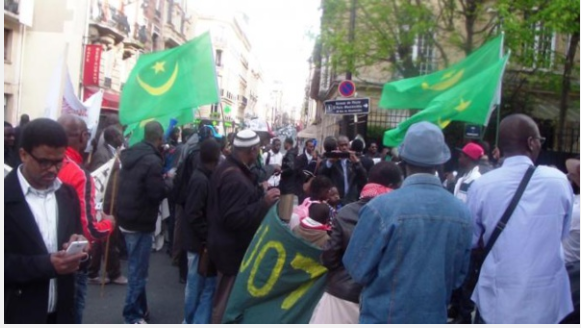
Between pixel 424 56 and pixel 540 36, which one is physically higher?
pixel 540 36

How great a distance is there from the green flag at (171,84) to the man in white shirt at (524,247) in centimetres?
404

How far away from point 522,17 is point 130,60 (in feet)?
78.1

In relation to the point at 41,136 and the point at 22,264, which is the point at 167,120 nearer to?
the point at 41,136

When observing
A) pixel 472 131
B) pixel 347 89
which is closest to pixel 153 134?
pixel 347 89

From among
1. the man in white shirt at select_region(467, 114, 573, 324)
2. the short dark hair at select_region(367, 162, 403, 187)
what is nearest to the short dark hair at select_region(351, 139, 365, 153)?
the short dark hair at select_region(367, 162, 403, 187)

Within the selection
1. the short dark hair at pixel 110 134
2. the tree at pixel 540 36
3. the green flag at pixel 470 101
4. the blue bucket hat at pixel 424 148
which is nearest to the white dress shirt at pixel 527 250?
the blue bucket hat at pixel 424 148

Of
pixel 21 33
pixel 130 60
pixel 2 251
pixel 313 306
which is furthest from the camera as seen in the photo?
pixel 130 60

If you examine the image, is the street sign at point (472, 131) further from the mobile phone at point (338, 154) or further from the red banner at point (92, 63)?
the red banner at point (92, 63)

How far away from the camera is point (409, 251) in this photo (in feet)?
10.2

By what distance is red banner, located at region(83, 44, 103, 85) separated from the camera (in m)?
28.8

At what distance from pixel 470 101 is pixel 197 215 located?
364 centimetres

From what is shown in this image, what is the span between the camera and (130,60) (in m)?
38.1

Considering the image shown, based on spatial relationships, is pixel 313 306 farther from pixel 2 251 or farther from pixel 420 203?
pixel 2 251
